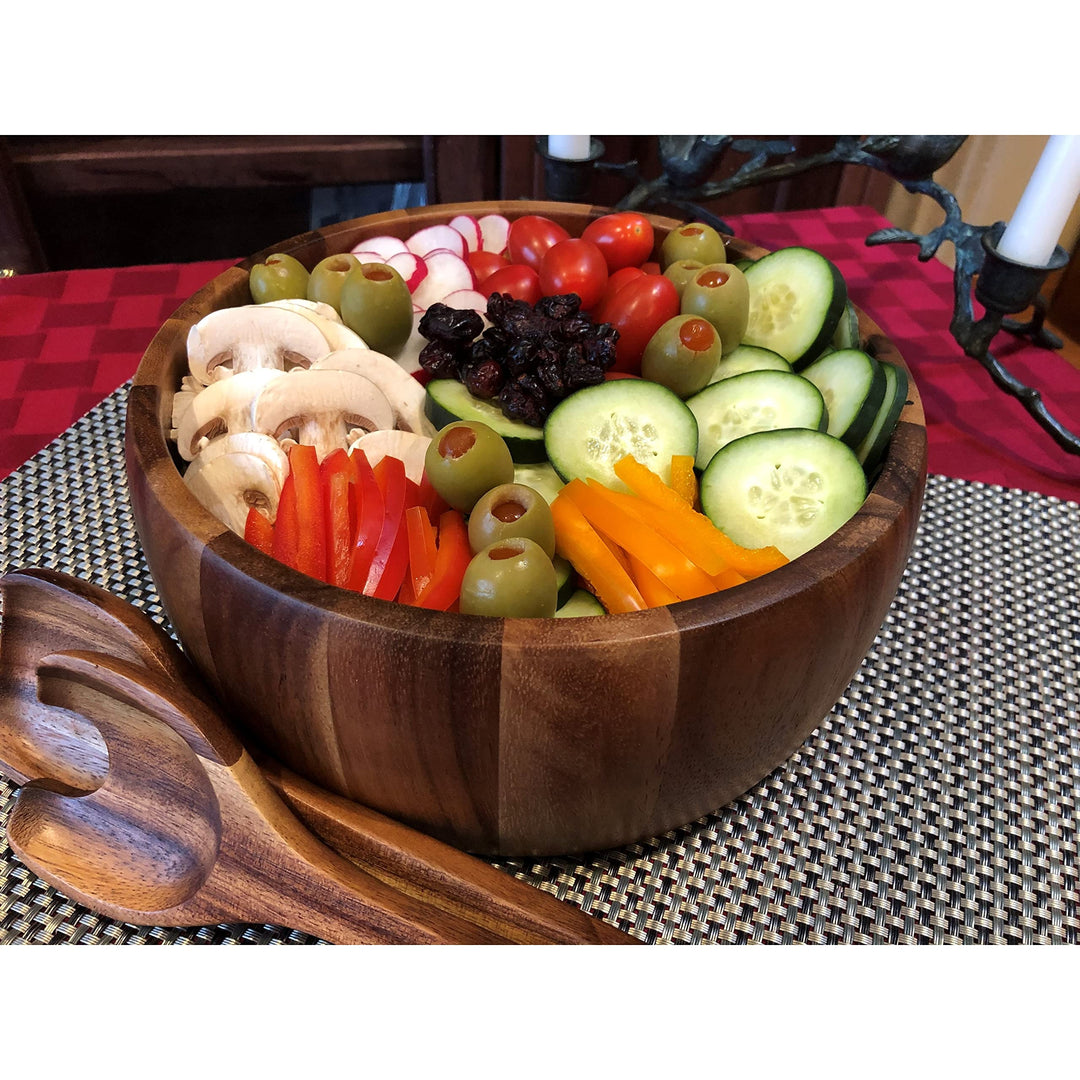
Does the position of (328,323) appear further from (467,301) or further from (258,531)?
(258,531)

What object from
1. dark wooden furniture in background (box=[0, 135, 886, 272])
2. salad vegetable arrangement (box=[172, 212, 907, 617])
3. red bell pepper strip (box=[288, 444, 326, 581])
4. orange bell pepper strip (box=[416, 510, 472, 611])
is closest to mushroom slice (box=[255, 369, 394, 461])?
salad vegetable arrangement (box=[172, 212, 907, 617])

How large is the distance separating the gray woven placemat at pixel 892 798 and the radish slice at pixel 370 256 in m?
0.54

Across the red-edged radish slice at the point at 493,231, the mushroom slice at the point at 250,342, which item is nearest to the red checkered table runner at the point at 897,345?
the mushroom slice at the point at 250,342

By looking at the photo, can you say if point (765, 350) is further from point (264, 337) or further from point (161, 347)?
point (161, 347)

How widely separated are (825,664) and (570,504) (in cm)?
36

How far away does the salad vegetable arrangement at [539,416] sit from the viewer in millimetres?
985

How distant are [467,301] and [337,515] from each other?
57cm

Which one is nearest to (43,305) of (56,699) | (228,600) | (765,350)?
(56,699)

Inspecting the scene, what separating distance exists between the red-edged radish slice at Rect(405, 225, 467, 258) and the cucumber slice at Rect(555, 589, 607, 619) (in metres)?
0.75

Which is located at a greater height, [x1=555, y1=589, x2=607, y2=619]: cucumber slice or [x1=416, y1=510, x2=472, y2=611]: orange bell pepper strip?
[x1=416, y1=510, x2=472, y2=611]: orange bell pepper strip

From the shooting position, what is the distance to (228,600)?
851mm

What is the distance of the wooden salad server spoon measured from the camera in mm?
851

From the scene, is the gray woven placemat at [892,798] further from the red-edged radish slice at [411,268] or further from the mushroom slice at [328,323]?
the red-edged radish slice at [411,268]

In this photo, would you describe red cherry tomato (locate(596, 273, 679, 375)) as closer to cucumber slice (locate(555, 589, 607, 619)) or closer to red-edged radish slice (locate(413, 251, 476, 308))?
red-edged radish slice (locate(413, 251, 476, 308))
